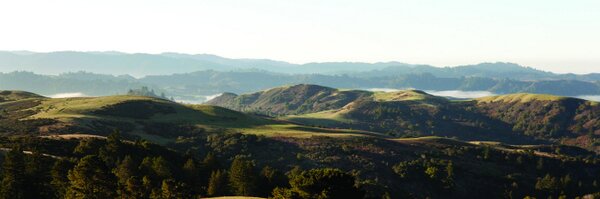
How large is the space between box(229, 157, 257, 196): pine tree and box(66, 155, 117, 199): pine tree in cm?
1994

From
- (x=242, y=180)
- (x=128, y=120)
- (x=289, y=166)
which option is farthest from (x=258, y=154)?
(x=242, y=180)

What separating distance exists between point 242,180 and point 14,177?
25.8 m

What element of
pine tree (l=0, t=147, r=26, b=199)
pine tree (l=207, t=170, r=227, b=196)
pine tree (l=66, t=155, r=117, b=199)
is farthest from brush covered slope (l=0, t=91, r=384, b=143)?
pine tree (l=66, t=155, r=117, b=199)

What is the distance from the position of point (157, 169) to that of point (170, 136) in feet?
220

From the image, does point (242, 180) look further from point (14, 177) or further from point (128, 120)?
point (128, 120)

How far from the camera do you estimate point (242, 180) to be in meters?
66.4

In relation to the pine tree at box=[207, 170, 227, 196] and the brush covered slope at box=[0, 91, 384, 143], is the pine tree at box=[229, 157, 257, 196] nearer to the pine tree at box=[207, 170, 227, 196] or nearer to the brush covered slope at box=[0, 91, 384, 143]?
the pine tree at box=[207, 170, 227, 196]

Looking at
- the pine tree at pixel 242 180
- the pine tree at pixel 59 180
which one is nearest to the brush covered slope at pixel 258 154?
the pine tree at pixel 242 180

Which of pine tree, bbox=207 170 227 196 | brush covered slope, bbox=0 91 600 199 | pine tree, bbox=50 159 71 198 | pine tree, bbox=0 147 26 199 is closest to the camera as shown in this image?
pine tree, bbox=0 147 26 199

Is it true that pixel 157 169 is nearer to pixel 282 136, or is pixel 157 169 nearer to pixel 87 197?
pixel 87 197

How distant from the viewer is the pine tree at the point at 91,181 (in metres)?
46.9

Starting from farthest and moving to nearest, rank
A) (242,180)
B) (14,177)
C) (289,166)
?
(289,166) → (242,180) → (14,177)

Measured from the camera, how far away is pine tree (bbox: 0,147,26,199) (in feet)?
161

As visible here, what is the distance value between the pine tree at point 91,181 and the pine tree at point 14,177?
5.87 metres
